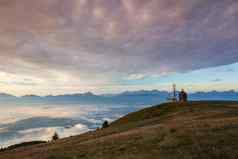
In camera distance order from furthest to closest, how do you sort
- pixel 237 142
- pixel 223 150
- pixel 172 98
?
1. pixel 172 98
2. pixel 237 142
3. pixel 223 150

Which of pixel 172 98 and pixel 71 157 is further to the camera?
pixel 172 98

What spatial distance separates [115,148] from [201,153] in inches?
333

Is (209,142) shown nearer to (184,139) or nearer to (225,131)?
(184,139)

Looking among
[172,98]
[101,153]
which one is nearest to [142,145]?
[101,153]

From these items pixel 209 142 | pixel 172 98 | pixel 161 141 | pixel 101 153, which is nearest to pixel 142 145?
pixel 161 141

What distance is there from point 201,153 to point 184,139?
4.31 metres

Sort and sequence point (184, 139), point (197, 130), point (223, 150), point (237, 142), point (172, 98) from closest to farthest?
point (223, 150), point (237, 142), point (184, 139), point (197, 130), point (172, 98)

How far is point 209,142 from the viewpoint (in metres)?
17.1

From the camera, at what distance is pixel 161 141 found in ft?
65.0

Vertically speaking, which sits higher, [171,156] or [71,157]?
[171,156]

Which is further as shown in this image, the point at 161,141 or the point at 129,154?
the point at 161,141

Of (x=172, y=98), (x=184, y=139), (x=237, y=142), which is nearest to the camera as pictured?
(x=237, y=142)

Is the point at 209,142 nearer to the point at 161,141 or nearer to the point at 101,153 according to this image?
the point at 161,141

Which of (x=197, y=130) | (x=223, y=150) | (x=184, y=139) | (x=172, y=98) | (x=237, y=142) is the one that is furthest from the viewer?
(x=172, y=98)
